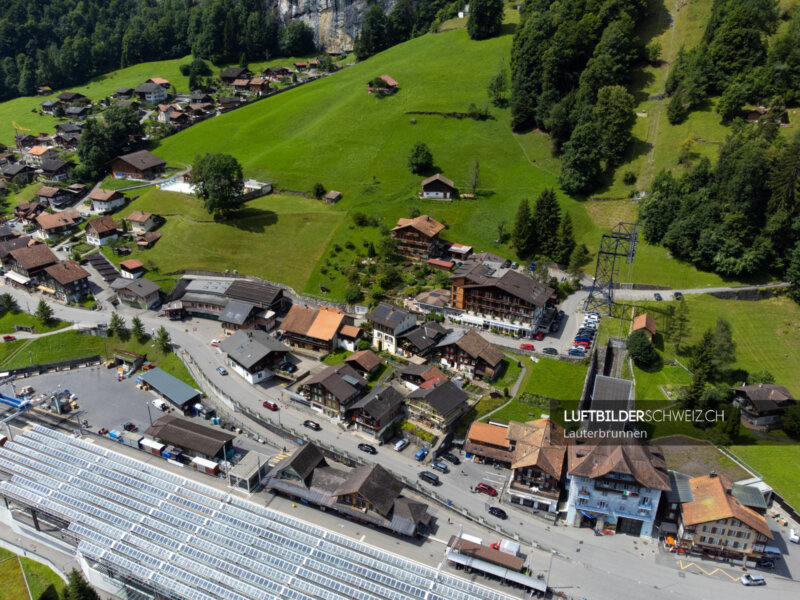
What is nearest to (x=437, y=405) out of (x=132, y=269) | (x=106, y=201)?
(x=132, y=269)

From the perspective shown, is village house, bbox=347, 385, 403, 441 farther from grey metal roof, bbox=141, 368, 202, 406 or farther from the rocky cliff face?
the rocky cliff face

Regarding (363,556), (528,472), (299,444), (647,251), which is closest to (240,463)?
(299,444)

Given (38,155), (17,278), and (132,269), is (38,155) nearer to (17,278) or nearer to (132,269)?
(17,278)

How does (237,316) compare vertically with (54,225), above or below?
below

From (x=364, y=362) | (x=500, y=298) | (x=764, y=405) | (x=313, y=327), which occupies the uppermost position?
(x=500, y=298)

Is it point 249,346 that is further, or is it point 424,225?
point 424,225

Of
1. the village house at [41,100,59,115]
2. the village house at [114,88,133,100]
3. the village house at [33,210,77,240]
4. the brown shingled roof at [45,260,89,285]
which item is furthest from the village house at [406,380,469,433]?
the village house at [41,100,59,115]
